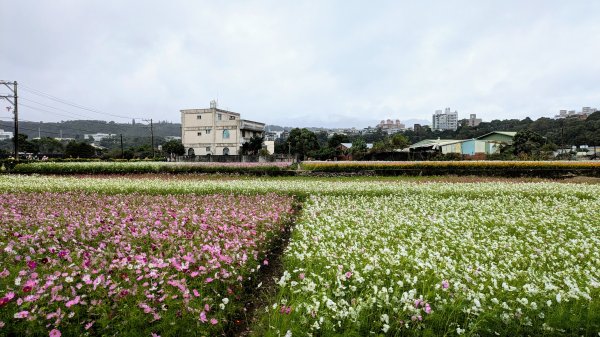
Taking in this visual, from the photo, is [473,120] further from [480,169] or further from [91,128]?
[91,128]

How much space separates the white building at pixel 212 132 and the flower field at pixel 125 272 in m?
54.7

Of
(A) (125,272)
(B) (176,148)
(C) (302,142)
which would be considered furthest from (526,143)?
(A) (125,272)

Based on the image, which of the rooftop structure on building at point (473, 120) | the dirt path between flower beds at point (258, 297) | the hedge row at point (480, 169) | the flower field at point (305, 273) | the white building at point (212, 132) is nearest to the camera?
the flower field at point (305, 273)

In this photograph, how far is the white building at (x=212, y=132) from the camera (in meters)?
62.8

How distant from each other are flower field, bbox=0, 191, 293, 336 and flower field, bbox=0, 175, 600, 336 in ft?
0.07

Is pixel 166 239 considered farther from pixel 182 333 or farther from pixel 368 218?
pixel 368 218

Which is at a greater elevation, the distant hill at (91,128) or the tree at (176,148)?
the distant hill at (91,128)

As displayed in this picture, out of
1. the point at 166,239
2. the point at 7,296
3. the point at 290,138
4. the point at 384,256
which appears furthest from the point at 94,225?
the point at 290,138

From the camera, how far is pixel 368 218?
896 cm

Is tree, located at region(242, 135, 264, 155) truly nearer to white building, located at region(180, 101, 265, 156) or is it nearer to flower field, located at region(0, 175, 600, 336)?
white building, located at region(180, 101, 265, 156)

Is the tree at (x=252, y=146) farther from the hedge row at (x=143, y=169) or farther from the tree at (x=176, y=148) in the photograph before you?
the hedge row at (x=143, y=169)

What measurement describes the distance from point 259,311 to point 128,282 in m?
1.58

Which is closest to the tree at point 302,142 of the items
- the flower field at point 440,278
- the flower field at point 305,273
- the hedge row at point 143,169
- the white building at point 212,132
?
the white building at point 212,132

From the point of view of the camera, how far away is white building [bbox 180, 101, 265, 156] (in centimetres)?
6278
